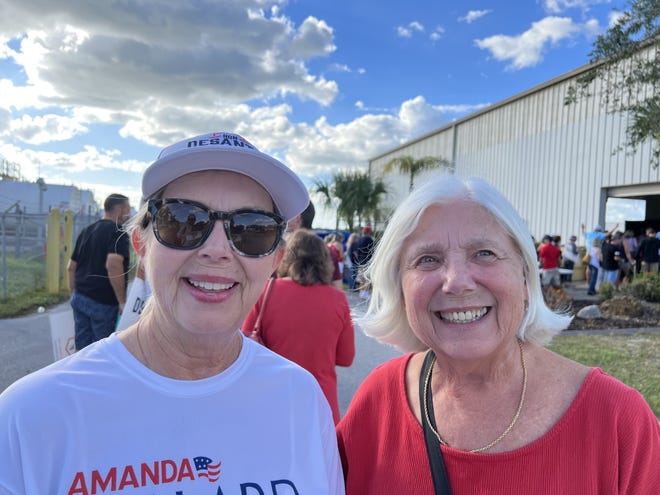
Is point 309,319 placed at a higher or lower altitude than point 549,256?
lower

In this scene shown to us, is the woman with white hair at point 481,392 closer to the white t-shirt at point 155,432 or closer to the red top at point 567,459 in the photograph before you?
the red top at point 567,459

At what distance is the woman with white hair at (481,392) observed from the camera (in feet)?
4.81

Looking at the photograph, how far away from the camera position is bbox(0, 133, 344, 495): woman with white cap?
1.20 m

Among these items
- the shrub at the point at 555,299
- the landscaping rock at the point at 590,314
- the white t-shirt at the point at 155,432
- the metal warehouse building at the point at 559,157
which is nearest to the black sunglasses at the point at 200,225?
the white t-shirt at the point at 155,432

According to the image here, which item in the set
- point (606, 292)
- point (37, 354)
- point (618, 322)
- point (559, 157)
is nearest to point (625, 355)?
point (618, 322)

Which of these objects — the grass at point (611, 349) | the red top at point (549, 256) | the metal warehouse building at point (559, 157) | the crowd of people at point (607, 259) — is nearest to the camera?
the grass at point (611, 349)

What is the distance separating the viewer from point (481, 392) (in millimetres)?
1714

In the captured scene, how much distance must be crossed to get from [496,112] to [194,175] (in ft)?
90.8

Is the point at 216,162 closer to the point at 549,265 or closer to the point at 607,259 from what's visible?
the point at 549,265

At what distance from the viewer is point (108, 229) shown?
5000 mm

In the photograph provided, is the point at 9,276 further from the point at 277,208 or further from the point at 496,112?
the point at 496,112

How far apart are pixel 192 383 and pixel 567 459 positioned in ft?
3.83

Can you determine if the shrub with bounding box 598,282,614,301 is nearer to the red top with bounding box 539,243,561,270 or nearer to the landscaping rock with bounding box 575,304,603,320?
the red top with bounding box 539,243,561,270

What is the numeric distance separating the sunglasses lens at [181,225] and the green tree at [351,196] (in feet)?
80.0
